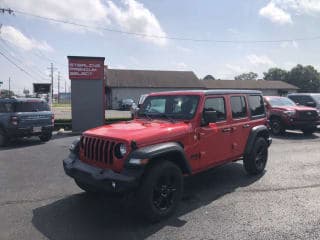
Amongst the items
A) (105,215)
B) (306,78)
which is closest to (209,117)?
(105,215)

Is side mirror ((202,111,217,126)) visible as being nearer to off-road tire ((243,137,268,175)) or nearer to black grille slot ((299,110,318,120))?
off-road tire ((243,137,268,175))

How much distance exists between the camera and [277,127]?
14.6 metres

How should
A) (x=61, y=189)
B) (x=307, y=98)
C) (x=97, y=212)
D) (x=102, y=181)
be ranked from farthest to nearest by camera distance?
(x=307, y=98)
(x=61, y=189)
(x=97, y=212)
(x=102, y=181)

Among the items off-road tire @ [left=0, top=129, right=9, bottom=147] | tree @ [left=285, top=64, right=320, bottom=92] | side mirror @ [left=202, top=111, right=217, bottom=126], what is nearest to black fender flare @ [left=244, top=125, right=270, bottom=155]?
side mirror @ [left=202, top=111, right=217, bottom=126]

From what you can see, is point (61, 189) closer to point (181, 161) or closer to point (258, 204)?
point (181, 161)

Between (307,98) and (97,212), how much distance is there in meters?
16.0

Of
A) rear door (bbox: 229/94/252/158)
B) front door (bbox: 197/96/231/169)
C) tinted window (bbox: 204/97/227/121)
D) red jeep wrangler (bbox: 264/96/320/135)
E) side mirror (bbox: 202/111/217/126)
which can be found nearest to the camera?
side mirror (bbox: 202/111/217/126)

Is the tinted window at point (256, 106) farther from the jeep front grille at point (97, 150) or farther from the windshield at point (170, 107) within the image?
the jeep front grille at point (97, 150)

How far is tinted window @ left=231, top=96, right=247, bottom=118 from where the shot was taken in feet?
22.0

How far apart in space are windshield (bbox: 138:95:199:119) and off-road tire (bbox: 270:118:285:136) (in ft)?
31.5

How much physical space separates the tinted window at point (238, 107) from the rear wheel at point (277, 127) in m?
8.17

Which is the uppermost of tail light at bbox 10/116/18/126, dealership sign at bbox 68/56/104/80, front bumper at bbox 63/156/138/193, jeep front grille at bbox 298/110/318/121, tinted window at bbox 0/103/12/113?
dealership sign at bbox 68/56/104/80

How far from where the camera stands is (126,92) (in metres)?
50.5

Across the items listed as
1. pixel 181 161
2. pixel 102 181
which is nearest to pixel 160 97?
pixel 181 161
